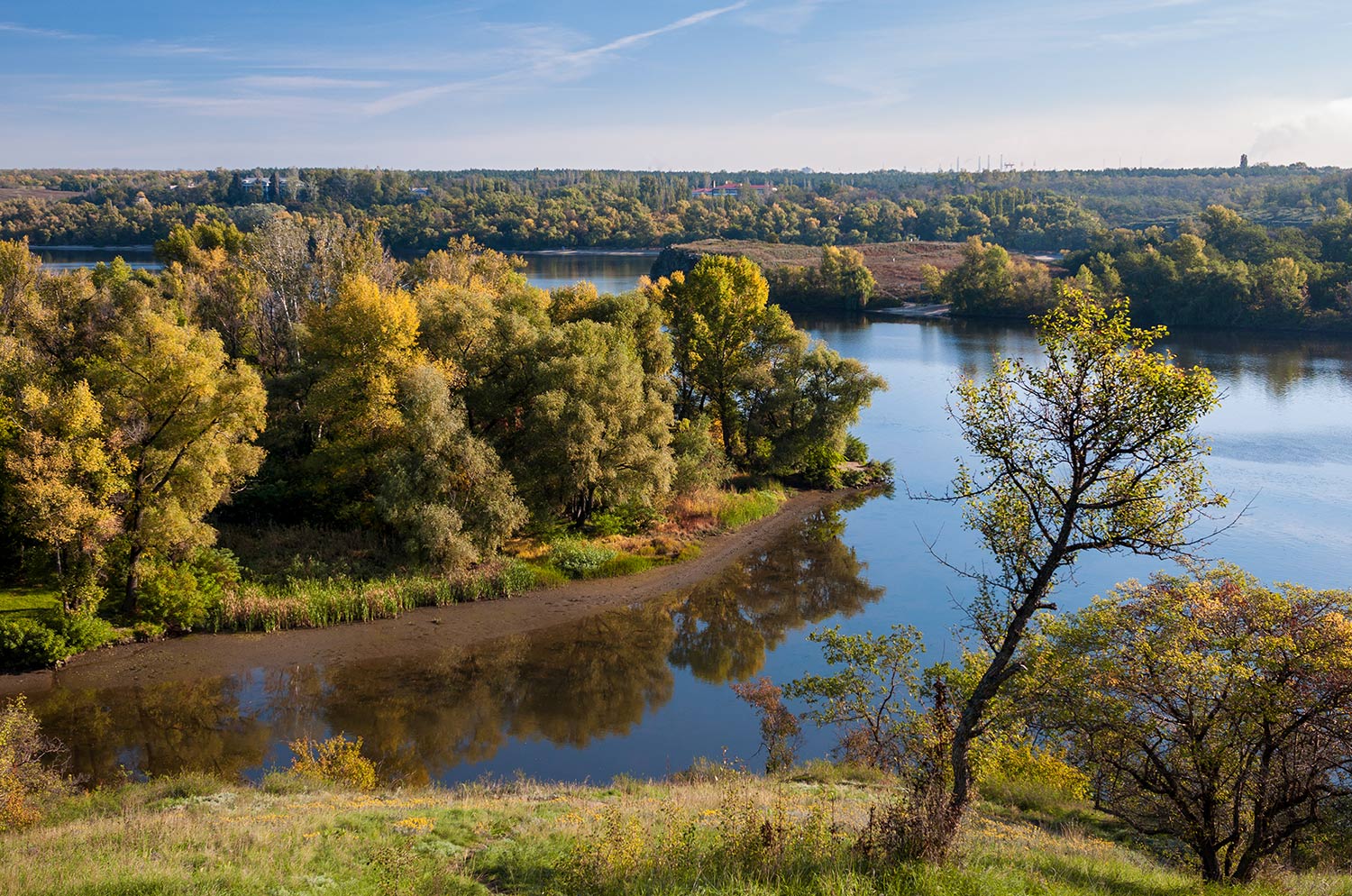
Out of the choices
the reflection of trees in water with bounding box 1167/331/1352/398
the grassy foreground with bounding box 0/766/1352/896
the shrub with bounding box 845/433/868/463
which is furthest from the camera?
the reflection of trees in water with bounding box 1167/331/1352/398

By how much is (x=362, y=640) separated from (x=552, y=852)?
653 inches

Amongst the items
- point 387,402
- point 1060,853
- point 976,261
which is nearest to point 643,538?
point 387,402

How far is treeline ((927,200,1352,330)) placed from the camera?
75.6m

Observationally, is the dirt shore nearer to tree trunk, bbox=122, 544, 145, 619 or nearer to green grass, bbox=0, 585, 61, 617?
tree trunk, bbox=122, 544, 145, 619

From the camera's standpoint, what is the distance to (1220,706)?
35.7 ft

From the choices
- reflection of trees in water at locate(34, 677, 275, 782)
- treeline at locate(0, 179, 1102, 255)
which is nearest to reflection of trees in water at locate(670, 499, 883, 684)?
reflection of trees in water at locate(34, 677, 275, 782)

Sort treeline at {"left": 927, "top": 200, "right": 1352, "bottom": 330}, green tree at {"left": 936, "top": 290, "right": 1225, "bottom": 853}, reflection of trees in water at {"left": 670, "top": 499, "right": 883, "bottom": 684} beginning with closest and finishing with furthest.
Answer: green tree at {"left": 936, "top": 290, "right": 1225, "bottom": 853}
reflection of trees in water at {"left": 670, "top": 499, "right": 883, "bottom": 684}
treeline at {"left": 927, "top": 200, "right": 1352, "bottom": 330}

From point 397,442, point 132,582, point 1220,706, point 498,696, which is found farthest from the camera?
point 397,442

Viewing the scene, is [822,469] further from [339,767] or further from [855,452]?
[339,767]

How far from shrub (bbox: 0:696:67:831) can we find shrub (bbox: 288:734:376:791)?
13.8ft

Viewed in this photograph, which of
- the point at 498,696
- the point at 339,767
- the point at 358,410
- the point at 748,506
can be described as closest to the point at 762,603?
the point at 748,506

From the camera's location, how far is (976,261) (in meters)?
92.8

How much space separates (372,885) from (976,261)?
93557 millimetres

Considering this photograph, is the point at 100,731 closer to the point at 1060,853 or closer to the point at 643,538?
the point at 643,538
